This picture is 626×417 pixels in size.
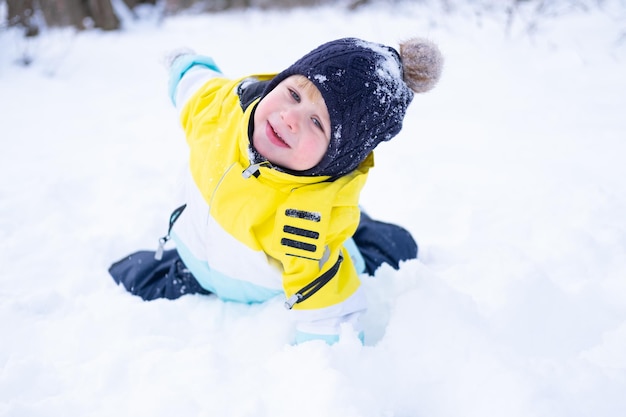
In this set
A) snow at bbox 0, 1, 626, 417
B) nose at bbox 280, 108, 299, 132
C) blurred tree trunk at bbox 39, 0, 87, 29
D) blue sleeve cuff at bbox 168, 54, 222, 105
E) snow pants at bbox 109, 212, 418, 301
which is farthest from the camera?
blurred tree trunk at bbox 39, 0, 87, 29

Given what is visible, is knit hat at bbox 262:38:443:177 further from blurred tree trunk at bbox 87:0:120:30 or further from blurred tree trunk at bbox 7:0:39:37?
blurred tree trunk at bbox 87:0:120:30

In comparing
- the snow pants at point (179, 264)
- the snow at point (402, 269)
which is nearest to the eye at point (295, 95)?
the snow at point (402, 269)

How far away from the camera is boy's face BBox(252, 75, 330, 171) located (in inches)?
47.3

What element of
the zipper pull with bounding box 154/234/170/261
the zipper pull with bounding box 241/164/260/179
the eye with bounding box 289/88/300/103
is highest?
the eye with bounding box 289/88/300/103

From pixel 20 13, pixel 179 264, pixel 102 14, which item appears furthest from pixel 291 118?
pixel 102 14

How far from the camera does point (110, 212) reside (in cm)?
196

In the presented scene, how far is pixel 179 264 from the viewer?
5.37 ft

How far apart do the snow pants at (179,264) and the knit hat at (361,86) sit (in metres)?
0.50

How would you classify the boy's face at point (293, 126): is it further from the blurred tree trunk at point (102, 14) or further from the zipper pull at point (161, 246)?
the blurred tree trunk at point (102, 14)

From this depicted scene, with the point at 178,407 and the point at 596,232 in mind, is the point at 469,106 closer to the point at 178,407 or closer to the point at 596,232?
the point at 596,232

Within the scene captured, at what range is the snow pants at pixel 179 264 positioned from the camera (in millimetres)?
1548

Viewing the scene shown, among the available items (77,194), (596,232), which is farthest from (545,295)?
(77,194)

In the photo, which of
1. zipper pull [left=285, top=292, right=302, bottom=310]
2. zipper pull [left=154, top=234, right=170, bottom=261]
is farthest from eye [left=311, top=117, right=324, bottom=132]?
zipper pull [left=154, top=234, right=170, bottom=261]

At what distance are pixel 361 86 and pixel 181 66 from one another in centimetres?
80
